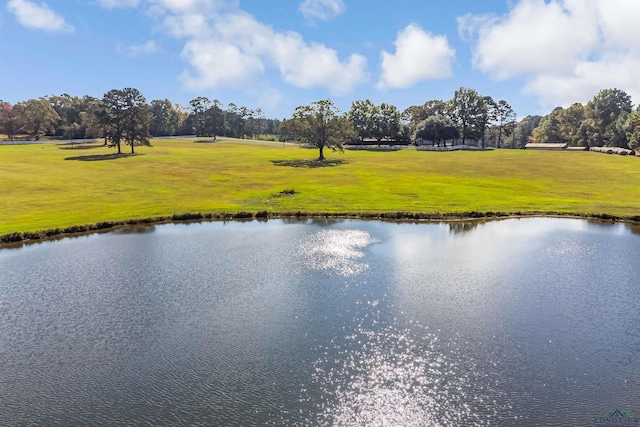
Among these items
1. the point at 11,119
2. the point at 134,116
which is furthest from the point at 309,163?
the point at 11,119

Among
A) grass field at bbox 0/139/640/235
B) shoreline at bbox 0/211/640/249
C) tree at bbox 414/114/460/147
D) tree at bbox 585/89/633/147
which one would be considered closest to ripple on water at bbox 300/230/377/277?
shoreline at bbox 0/211/640/249

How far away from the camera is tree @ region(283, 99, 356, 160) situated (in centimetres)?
11481

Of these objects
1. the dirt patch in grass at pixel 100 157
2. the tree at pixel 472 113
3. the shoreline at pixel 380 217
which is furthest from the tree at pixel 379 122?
the shoreline at pixel 380 217

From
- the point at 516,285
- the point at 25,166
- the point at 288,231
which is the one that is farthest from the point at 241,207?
the point at 25,166

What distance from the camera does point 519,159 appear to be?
415 feet

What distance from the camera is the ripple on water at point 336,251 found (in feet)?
118

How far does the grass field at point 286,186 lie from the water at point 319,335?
1759cm

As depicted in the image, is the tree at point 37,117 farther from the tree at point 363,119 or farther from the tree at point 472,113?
the tree at point 472,113

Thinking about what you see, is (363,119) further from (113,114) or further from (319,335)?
(319,335)

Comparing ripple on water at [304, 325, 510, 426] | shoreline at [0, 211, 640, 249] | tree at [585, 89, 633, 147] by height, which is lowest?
ripple on water at [304, 325, 510, 426]

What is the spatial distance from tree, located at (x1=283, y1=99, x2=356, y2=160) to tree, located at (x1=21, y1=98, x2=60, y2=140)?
112 meters

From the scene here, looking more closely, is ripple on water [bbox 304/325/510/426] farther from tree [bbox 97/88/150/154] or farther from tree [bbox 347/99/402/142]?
tree [bbox 347/99/402/142]

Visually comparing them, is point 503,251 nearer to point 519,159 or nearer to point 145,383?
point 145,383

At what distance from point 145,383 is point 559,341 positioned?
69.4 feet
